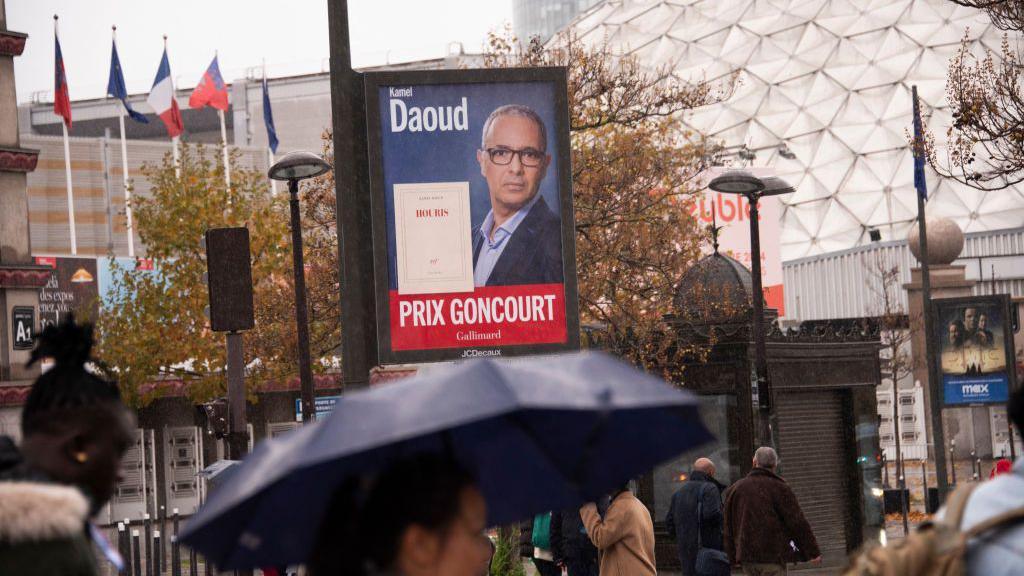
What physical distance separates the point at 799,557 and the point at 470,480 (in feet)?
35.6

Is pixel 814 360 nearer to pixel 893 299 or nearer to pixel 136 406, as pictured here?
pixel 136 406

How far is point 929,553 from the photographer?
147 inches

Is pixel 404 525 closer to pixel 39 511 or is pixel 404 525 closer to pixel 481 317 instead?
pixel 39 511

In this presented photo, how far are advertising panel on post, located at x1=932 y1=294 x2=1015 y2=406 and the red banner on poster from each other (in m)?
13.0

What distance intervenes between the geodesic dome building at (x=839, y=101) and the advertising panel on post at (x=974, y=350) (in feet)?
118

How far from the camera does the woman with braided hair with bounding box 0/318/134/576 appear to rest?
3.92 meters

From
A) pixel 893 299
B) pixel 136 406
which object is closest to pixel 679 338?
pixel 136 406

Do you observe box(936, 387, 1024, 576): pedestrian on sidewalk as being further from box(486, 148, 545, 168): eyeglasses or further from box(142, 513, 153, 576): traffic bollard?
box(142, 513, 153, 576): traffic bollard

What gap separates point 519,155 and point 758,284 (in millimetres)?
7740

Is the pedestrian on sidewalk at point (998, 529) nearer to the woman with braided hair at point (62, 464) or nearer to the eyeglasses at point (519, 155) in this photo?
Result: the woman with braided hair at point (62, 464)

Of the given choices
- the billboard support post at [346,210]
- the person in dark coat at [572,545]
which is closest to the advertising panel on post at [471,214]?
the person in dark coat at [572,545]

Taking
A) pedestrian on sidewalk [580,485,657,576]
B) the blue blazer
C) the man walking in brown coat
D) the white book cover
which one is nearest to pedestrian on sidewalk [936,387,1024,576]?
pedestrian on sidewalk [580,485,657,576]

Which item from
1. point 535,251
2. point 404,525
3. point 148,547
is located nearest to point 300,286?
point 148,547

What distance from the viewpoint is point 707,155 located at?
32.6 meters
